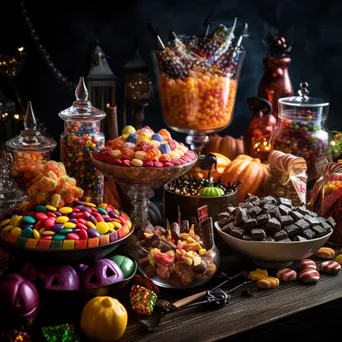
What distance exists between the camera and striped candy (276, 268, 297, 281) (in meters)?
1.71

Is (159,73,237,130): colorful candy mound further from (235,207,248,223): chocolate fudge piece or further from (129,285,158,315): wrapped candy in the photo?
(129,285,158,315): wrapped candy

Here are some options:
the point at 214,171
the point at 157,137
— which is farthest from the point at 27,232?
the point at 214,171

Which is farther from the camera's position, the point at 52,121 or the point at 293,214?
the point at 52,121

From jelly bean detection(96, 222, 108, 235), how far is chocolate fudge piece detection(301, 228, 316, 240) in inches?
23.0

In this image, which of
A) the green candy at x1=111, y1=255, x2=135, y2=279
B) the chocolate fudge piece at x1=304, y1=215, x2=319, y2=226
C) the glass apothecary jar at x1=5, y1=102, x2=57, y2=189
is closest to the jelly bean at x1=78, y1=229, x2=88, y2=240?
the green candy at x1=111, y1=255, x2=135, y2=279

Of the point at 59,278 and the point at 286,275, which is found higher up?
the point at 59,278

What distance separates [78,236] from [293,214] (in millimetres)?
665

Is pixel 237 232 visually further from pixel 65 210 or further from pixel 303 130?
pixel 303 130

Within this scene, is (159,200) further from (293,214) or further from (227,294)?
(227,294)

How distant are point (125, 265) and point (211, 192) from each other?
0.50 meters

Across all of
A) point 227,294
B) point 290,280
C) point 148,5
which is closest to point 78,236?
point 227,294

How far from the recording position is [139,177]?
1.77 meters

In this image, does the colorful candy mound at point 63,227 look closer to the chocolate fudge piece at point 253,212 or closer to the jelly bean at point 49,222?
the jelly bean at point 49,222

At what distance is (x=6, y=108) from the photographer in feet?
7.02
